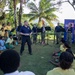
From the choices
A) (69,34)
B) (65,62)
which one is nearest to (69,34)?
(69,34)

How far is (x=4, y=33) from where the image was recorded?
53.3 feet

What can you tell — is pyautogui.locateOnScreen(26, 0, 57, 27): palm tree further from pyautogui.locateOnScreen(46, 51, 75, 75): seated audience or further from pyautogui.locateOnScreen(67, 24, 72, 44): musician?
pyautogui.locateOnScreen(46, 51, 75, 75): seated audience

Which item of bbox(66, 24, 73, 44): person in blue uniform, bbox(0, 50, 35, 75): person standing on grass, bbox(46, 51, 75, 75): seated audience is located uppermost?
bbox(0, 50, 35, 75): person standing on grass

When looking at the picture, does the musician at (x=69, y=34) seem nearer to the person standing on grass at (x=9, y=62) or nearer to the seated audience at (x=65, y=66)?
the seated audience at (x=65, y=66)

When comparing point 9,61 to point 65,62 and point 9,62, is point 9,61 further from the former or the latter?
point 65,62

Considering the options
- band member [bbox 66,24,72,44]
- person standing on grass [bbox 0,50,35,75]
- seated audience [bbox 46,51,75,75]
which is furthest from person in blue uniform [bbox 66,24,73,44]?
person standing on grass [bbox 0,50,35,75]

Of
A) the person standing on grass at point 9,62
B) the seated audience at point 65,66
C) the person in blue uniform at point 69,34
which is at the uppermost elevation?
the person standing on grass at point 9,62

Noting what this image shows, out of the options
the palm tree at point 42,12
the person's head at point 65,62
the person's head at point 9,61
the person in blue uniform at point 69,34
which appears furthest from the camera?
the palm tree at point 42,12

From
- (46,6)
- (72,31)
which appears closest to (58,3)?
(46,6)

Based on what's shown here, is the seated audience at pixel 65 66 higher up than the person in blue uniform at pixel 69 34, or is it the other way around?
the seated audience at pixel 65 66

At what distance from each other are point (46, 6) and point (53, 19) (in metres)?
1.87

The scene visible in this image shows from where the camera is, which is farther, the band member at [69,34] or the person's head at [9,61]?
the band member at [69,34]

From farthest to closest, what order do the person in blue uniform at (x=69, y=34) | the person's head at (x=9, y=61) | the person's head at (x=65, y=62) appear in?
the person in blue uniform at (x=69, y=34) → the person's head at (x=65, y=62) → the person's head at (x=9, y=61)

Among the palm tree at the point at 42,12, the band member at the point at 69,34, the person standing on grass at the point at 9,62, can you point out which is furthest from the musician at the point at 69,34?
the person standing on grass at the point at 9,62
